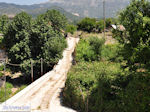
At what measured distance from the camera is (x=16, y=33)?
2380 cm

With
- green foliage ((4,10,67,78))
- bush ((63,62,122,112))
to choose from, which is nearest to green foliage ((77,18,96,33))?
green foliage ((4,10,67,78))

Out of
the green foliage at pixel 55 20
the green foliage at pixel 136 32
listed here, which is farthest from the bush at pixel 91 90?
the green foliage at pixel 55 20

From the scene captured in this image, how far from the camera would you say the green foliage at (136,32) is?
7.44 meters

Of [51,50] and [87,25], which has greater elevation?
[87,25]

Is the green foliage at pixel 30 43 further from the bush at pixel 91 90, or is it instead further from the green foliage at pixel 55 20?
the bush at pixel 91 90

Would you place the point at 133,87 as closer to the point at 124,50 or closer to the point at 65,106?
the point at 124,50

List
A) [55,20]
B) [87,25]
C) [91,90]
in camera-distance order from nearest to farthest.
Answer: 1. [91,90]
2. [55,20]
3. [87,25]

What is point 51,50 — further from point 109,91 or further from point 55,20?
point 109,91

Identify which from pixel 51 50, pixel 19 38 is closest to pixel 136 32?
pixel 51 50

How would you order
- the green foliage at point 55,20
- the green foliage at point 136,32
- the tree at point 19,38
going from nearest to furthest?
the green foliage at point 136,32
the tree at point 19,38
the green foliage at point 55,20

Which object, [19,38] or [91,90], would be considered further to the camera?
[19,38]

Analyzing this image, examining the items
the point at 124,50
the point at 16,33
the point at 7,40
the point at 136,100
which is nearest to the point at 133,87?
the point at 136,100

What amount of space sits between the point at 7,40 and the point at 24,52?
177 inches

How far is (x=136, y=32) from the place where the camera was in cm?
788
